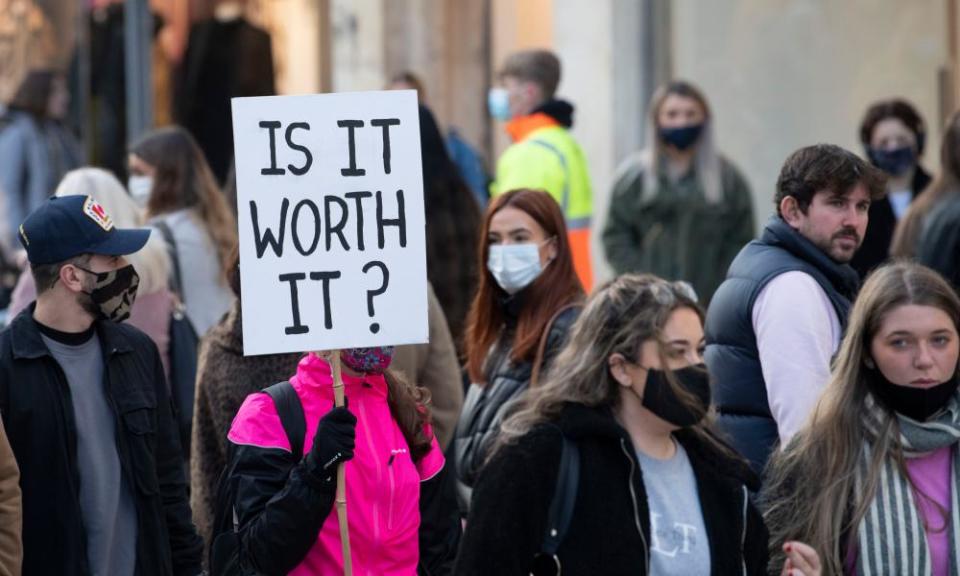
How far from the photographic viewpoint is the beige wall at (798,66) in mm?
12602

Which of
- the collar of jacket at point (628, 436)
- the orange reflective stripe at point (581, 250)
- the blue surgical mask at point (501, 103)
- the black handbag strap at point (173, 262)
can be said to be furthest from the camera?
the blue surgical mask at point (501, 103)

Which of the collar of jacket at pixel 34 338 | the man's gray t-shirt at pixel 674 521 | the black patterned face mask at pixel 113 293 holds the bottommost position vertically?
the man's gray t-shirt at pixel 674 521

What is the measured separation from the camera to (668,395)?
4.93 metres

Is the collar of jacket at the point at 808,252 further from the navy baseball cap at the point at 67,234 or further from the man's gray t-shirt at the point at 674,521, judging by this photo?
the navy baseball cap at the point at 67,234

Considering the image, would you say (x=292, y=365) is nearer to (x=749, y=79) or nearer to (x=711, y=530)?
(x=711, y=530)

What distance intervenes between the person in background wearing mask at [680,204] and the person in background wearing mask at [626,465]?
528cm

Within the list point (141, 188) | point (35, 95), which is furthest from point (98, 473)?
point (35, 95)

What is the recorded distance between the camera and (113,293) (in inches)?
227

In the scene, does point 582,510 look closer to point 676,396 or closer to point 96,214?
point 676,396

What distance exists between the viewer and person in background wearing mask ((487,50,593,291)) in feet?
31.3

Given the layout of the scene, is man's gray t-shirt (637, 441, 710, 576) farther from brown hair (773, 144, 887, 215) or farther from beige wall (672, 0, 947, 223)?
beige wall (672, 0, 947, 223)

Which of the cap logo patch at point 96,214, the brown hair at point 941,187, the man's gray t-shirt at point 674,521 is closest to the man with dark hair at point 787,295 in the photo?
the man's gray t-shirt at point 674,521

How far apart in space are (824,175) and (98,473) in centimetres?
243

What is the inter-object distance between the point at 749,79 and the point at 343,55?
397cm
